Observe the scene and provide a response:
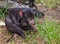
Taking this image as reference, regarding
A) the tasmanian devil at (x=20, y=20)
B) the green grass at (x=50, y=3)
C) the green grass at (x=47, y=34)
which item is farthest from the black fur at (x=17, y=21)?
the green grass at (x=50, y=3)

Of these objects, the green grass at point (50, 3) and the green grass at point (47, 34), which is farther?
the green grass at point (50, 3)

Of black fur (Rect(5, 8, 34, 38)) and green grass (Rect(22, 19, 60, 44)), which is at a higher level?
black fur (Rect(5, 8, 34, 38))

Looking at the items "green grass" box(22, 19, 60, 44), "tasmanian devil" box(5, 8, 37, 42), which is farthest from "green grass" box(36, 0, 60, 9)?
"tasmanian devil" box(5, 8, 37, 42)

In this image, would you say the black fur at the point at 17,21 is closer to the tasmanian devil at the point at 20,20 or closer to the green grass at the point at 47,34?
the tasmanian devil at the point at 20,20

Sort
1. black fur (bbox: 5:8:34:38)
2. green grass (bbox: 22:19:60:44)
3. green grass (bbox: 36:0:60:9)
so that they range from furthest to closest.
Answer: green grass (bbox: 36:0:60:9) → black fur (bbox: 5:8:34:38) → green grass (bbox: 22:19:60:44)

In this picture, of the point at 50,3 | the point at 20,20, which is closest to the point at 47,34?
the point at 20,20

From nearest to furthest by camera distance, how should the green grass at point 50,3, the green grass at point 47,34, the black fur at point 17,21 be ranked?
the green grass at point 47,34, the black fur at point 17,21, the green grass at point 50,3

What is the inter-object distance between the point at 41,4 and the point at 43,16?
0.90 m

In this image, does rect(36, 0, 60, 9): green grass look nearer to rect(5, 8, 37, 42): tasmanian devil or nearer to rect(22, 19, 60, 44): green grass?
rect(22, 19, 60, 44): green grass

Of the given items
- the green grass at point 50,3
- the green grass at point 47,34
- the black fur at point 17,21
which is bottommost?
the green grass at point 50,3

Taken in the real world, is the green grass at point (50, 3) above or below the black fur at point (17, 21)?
below

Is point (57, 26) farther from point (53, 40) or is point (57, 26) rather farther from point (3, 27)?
point (3, 27)

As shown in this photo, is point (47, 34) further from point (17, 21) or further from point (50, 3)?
point (50, 3)

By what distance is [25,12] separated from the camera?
4172mm
